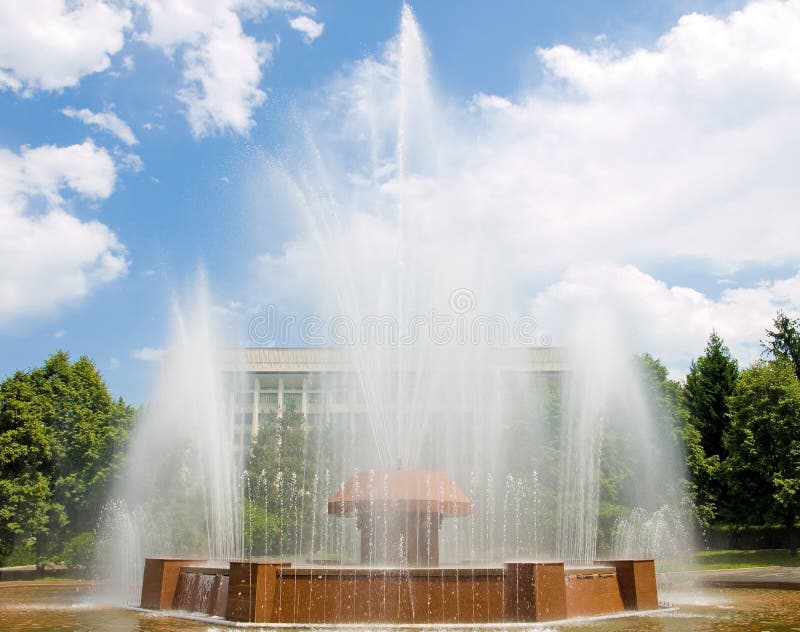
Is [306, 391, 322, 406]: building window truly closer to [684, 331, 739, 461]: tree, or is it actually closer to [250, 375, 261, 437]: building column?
[250, 375, 261, 437]: building column

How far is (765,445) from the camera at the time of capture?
38094 millimetres

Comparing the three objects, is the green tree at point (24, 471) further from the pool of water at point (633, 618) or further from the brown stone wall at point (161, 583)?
the brown stone wall at point (161, 583)

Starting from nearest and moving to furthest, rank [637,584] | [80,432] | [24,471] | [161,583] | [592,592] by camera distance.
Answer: [592,592] → [637,584] → [161,583] → [24,471] → [80,432]

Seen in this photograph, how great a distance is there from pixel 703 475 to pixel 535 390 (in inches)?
467

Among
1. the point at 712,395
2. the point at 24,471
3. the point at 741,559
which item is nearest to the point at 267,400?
the point at 24,471

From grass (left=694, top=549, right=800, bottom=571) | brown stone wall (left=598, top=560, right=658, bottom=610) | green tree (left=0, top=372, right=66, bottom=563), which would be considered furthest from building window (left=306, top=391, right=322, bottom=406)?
brown stone wall (left=598, top=560, right=658, bottom=610)

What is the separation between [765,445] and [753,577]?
50.5 feet

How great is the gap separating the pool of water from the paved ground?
1462 mm

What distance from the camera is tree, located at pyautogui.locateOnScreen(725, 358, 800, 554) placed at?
36.0 meters

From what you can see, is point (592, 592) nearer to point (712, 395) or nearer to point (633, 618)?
point (633, 618)

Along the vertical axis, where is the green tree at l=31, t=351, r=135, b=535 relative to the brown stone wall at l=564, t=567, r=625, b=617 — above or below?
above

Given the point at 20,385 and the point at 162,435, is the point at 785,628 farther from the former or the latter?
the point at 20,385

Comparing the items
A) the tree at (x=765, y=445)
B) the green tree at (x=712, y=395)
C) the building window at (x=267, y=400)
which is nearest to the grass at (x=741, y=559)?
the tree at (x=765, y=445)

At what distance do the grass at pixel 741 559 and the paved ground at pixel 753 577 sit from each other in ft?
5.76
